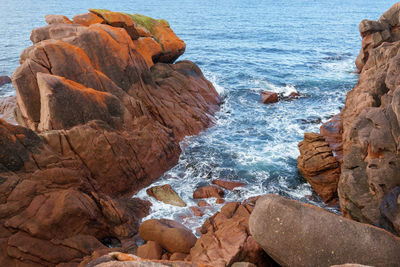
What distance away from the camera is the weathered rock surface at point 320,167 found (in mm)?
15406

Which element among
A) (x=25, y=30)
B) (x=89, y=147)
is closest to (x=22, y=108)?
(x=89, y=147)

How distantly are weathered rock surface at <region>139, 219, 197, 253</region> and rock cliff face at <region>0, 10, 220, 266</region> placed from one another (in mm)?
1054

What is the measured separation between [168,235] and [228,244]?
2412 mm

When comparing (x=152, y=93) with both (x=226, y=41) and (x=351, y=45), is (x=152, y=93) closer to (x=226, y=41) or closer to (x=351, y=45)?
(x=226, y=41)

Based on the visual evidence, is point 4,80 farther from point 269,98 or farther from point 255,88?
point 269,98

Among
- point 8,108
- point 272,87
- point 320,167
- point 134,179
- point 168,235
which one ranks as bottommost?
point 134,179

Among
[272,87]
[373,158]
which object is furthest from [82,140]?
[272,87]

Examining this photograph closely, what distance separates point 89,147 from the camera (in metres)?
14.4

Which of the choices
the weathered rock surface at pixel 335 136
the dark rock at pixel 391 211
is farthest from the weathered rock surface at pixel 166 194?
the dark rock at pixel 391 211

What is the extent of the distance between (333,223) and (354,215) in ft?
12.7

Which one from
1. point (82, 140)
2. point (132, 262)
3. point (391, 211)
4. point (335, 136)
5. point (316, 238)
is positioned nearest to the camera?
point (132, 262)

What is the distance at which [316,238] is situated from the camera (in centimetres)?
809

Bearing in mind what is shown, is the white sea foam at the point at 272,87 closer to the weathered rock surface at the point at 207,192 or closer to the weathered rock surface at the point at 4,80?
the weathered rock surface at the point at 207,192

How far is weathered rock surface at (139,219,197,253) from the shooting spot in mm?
11172
